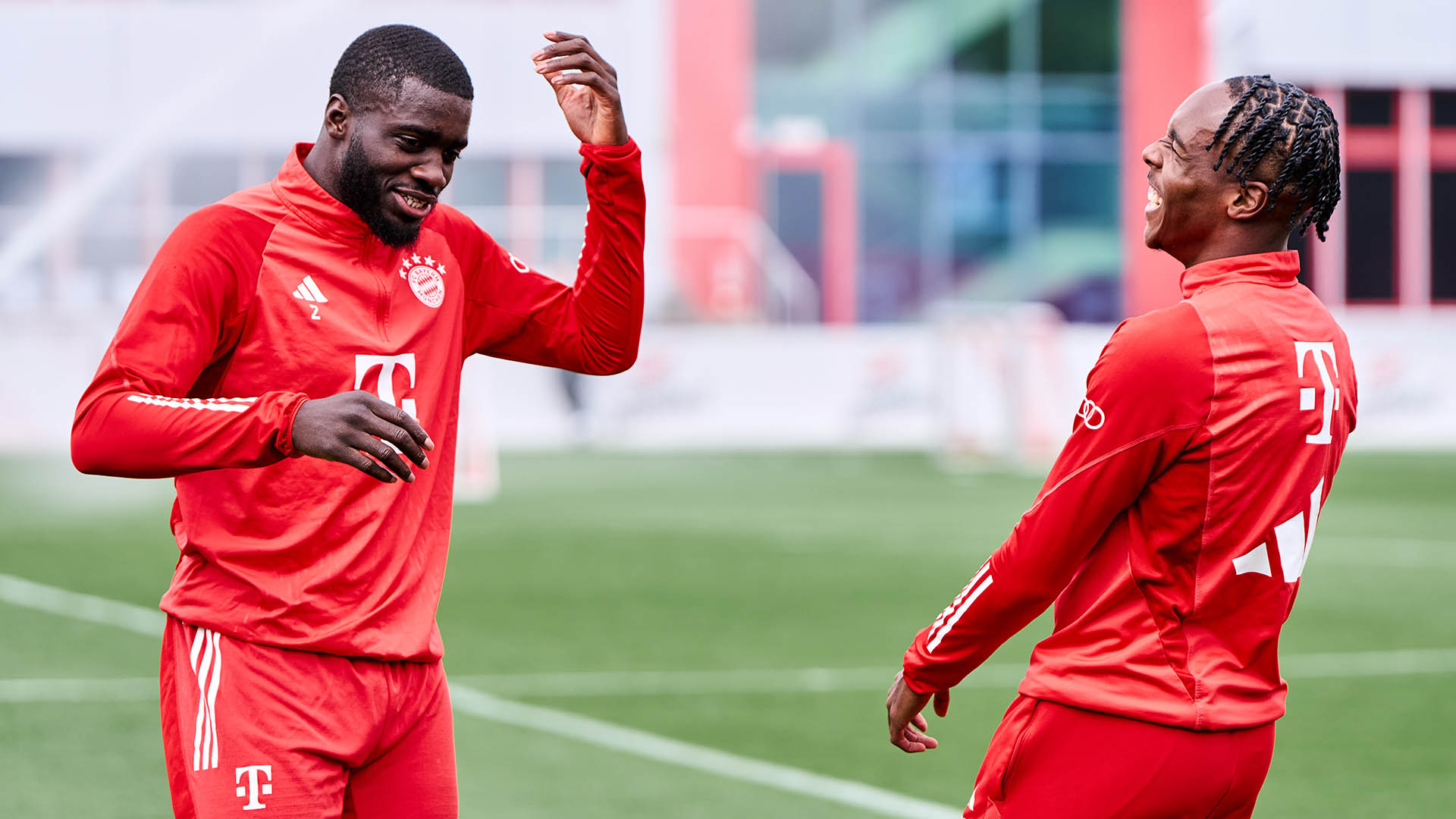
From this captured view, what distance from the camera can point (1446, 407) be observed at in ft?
76.7

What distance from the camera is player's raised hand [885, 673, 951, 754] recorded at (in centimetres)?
297

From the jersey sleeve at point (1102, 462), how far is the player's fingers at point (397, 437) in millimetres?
897

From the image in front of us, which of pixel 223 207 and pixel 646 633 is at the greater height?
pixel 223 207

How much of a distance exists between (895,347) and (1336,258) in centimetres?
1505

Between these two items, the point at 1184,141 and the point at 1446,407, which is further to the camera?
the point at 1446,407

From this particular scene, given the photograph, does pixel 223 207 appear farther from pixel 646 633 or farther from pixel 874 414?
pixel 874 414

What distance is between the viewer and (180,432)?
107 inches

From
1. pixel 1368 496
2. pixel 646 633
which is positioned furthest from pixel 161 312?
pixel 1368 496

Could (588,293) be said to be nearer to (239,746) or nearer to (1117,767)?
(239,746)

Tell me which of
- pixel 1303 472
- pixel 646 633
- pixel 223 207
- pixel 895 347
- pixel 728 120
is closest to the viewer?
pixel 1303 472

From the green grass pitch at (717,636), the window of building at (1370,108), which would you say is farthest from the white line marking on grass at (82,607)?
the window of building at (1370,108)

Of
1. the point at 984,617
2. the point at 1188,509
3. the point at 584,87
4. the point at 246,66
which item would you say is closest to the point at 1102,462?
the point at 1188,509

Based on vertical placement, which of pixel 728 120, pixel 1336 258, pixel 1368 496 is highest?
pixel 728 120

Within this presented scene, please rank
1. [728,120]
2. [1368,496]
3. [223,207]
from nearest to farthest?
[223,207] → [1368,496] → [728,120]
